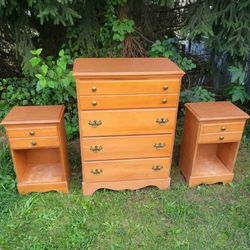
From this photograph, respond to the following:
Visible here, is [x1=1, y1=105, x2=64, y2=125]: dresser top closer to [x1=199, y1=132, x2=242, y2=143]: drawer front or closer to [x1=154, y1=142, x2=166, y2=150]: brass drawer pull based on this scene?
[x1=154, y1=142, x2=166, y2=150]: brass drawer pull

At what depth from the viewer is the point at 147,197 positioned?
8.43 feet

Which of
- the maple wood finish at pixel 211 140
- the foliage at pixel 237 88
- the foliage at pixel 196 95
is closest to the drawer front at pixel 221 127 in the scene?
the maple wood finish at pixel 211 140

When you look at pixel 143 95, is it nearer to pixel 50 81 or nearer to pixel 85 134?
pixel 85 134

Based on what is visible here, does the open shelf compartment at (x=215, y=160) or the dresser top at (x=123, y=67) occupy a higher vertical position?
the dresser top at (x=123, y=67)

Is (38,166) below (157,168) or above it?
below

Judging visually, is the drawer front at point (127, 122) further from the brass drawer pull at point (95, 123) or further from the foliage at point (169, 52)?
the foliage at point (169, 52)

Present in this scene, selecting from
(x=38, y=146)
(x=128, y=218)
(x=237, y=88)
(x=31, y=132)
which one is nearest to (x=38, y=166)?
(x=38, y=146)

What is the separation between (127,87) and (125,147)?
0.54 metres

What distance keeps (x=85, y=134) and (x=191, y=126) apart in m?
0.98

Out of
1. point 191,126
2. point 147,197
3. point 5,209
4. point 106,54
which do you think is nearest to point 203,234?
point 147,197

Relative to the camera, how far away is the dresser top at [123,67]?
211 centimetres

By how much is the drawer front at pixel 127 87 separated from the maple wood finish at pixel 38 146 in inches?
16.0

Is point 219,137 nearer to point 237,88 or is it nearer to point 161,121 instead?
point 161,121

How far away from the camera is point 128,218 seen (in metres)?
2.33
